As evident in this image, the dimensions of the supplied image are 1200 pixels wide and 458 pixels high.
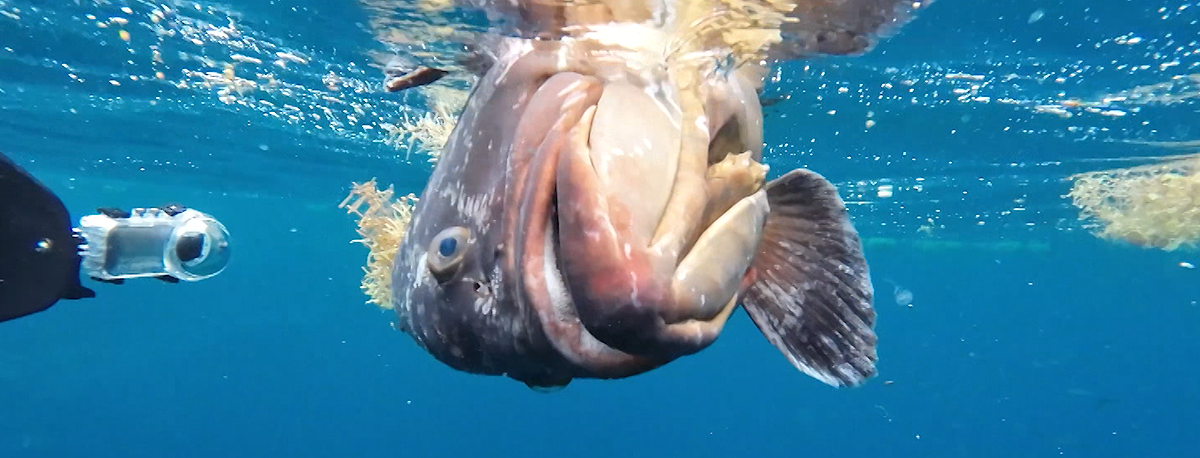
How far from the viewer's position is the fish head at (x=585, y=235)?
1.95 m

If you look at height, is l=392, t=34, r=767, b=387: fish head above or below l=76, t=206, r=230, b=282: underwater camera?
above

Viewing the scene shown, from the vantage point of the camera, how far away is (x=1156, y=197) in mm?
16156

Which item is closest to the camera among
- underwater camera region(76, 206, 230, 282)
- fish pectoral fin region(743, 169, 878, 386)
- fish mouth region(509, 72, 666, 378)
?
fish mouth region(509, 72, 666, 378)

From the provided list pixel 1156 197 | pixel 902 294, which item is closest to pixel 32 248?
pixel 1156 197

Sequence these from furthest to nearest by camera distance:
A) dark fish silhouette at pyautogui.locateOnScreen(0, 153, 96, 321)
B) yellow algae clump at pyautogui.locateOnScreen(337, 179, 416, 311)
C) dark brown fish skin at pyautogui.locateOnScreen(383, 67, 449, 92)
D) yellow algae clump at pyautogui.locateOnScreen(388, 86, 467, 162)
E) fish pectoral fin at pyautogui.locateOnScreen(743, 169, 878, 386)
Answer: yellow algae clump at pyautogui.locateOnScreen(388, 86, 467, 162) < yellow algae clump at pyautogui.locateOnScreen(337, 179, 416, 311) < dark brown fish skin at pyautogui.locateOnScreen(383, 67, 449, 92) < dark fish silhouette at pyautogui.locateOnScreen(0, 153, 96, 321) < fish pectoral fin at pyautogui.locateOnScreen(743, 169, 878, 386)

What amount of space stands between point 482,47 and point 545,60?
16.1ft

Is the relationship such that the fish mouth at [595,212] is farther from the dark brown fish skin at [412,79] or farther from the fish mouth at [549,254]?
the dark brown fish skin at [412,79]

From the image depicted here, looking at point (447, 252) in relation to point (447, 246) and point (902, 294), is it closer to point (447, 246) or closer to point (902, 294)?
point (447, 246)

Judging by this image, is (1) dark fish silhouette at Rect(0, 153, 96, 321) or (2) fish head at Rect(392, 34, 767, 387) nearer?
(2) fish head at Rect(392, 34, 767, 387)

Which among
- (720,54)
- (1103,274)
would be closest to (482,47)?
(720,54)

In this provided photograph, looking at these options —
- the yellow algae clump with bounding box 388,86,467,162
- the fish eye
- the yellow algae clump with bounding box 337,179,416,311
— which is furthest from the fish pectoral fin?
the yellow algae clump with bounding box 388,86,467,162

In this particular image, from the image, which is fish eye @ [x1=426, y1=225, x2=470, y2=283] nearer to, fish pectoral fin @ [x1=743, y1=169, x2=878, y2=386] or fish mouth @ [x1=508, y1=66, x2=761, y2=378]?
fish mouth @ [x1=508, y1=66, x2=761, y2=378]

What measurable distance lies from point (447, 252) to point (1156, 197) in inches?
729

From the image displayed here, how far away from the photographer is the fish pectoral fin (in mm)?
2953
